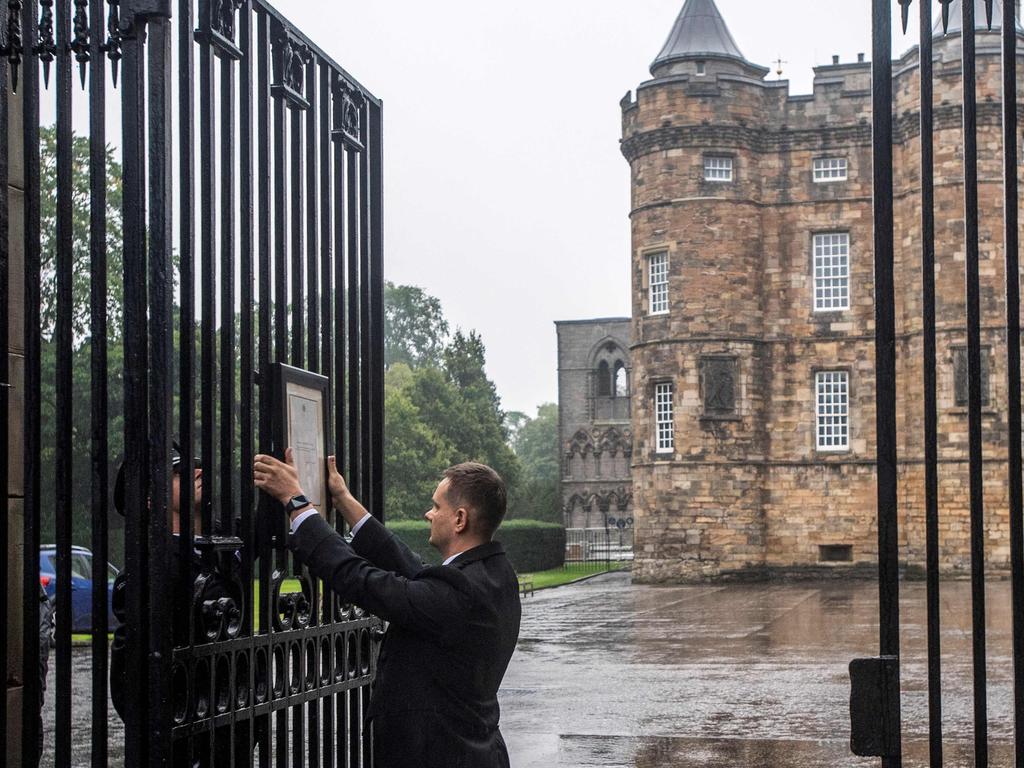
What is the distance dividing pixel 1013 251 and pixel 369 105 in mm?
2671

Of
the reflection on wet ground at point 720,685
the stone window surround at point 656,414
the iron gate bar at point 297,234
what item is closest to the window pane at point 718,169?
the stone window surround at point 656,414

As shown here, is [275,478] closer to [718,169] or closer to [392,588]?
[392,588]

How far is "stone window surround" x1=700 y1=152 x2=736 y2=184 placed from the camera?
37625 millimetres

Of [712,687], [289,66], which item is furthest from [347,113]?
[712,687]

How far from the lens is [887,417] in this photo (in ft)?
14.0

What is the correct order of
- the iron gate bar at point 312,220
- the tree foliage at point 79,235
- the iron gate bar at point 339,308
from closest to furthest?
the iron gate bar at point 312,220 < the iron gate bar at point 339,308 < the tree foliage at point 79,235

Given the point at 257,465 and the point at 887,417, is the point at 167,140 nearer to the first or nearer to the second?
the point at 257,465

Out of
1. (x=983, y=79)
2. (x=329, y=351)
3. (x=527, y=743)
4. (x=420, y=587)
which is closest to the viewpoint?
(x=420, y=587)

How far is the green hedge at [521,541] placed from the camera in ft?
138

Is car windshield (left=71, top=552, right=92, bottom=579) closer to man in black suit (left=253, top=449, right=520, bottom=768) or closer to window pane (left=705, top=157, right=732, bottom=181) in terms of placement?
man in black suit (left=253, top=449, right=520, bottom=768)

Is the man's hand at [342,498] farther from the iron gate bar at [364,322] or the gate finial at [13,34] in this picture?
the gate finial at [13,34]

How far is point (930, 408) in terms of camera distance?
167 inches

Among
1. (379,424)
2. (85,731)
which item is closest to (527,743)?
(85,731)

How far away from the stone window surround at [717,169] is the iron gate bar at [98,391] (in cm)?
3428
